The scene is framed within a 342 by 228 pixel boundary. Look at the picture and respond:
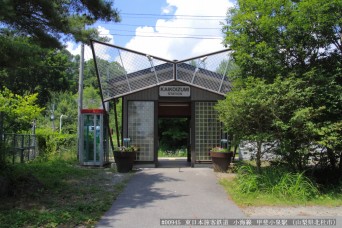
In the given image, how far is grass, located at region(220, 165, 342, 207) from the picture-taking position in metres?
8.29

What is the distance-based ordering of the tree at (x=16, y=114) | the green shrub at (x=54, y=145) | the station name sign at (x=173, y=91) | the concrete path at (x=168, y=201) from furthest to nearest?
the green shrub at (x=54, y=145) → the tree at (x=16, y=114) → the station name sign at (x=173, y=91) → the concrete path at (x=168, y=201)

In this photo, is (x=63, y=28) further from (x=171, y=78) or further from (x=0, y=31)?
(x=171, y=78)

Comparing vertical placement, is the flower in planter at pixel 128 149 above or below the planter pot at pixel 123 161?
above

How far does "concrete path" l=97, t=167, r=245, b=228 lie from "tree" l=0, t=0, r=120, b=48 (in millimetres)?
4674

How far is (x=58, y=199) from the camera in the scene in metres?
8.43

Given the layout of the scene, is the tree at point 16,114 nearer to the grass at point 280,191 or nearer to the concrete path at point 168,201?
the concrete path at point 168,201

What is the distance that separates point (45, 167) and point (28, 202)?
17.0 feet

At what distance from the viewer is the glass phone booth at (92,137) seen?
14.6m

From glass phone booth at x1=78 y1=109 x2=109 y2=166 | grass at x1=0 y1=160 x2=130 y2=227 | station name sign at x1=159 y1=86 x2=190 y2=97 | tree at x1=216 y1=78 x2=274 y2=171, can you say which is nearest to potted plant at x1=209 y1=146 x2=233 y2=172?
tree at x1=216 y1=78 x2=274 y2=171

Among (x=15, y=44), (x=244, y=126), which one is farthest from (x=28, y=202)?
(x=244, y=126)

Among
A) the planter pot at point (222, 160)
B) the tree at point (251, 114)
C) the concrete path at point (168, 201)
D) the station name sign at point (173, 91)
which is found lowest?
the concrete path at point (168, 201)

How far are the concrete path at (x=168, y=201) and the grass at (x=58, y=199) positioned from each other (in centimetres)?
38

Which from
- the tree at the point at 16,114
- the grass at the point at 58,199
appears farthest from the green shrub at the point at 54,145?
the grass at the point at 58,199

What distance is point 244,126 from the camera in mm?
9945
